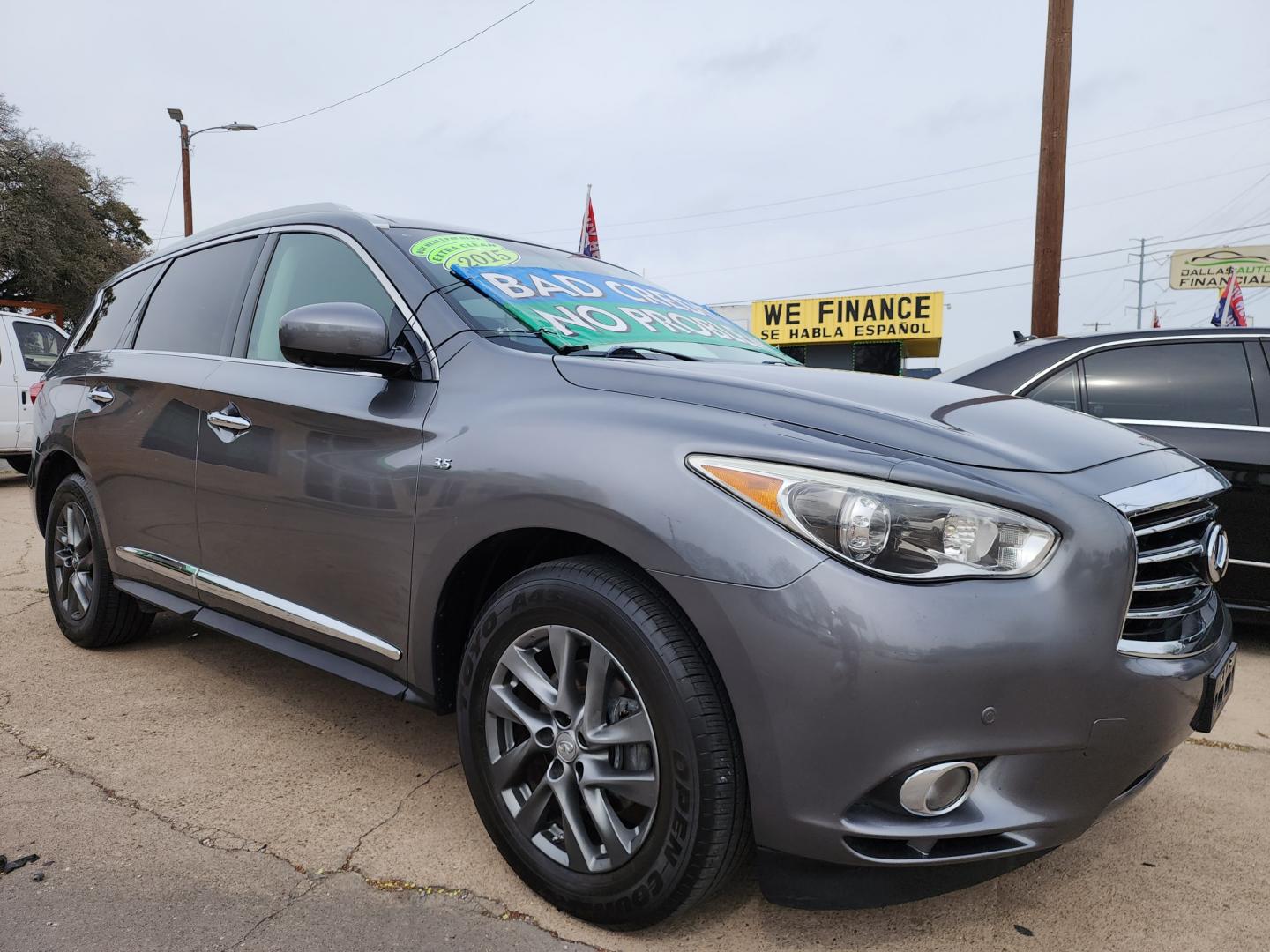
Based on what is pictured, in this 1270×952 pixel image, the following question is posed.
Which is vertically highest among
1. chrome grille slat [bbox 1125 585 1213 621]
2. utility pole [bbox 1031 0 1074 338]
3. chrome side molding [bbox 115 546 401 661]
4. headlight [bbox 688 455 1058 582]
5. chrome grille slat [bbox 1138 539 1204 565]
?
utility pole [bbox 1031 0 1074 338]

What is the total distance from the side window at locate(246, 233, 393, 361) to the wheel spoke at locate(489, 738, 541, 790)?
4.21 ft

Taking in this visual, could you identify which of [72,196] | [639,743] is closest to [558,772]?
[639,743]

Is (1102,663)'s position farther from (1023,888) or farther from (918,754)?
(1023,888)

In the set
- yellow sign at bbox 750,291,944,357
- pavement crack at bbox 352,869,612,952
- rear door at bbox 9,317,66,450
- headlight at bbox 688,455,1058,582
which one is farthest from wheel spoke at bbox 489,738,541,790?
yellow sign at bbox 750,291,944,357

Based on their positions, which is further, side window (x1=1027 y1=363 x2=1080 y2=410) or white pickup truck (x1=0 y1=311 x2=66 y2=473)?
white pickup truck (x1=0 y1=311 x2=66 y2=473)

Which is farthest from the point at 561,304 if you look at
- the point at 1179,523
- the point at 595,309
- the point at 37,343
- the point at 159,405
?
the point at 37,343

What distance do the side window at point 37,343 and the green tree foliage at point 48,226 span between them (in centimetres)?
2127

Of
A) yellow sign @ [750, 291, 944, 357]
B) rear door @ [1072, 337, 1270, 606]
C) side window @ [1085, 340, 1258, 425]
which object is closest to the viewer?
rear door @ [1072, 337, 1270, 606]

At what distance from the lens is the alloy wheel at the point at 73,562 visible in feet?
12.1

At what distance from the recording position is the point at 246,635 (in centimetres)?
282

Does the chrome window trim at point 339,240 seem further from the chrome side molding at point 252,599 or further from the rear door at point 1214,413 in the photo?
the rear door at point 1214,413

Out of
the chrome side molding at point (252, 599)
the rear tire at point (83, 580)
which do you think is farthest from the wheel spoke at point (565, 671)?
the rear tire at point (83, 580)

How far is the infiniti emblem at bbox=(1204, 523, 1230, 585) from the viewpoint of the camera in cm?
198

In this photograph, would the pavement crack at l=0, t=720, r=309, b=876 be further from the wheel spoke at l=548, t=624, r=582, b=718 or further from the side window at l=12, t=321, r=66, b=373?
the side window at l=12, t=321, r=66, b=373
